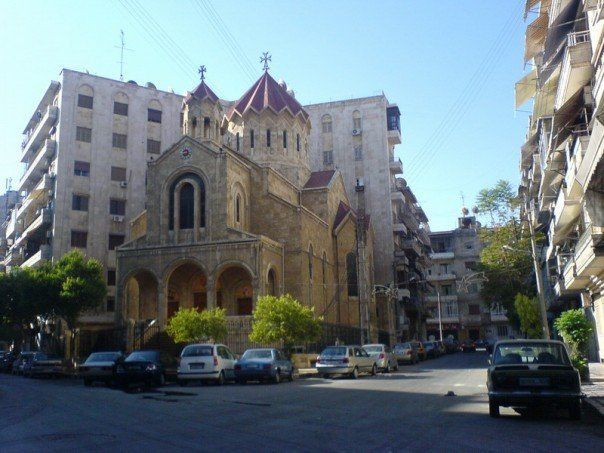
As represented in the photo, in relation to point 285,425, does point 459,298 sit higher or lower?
higher

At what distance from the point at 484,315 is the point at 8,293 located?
55.7 metres

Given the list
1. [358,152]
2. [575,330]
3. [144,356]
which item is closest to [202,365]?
[144,356]

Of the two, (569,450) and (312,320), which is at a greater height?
(312,320)

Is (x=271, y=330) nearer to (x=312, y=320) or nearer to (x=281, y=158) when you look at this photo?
(x=312, y=320)

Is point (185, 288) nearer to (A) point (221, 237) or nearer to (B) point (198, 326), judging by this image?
(A) point (221, 237)

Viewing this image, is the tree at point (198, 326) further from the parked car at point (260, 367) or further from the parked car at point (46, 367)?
the parked car at point (260, 367)

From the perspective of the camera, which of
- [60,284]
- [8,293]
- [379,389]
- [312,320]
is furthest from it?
[8,293]

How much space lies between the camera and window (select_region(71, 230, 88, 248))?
143ft

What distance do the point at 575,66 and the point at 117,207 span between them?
121 feet

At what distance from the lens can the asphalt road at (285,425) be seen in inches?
298

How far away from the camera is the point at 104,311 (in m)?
43.4

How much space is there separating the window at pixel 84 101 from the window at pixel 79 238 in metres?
10.1

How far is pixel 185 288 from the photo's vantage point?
36.8 metres

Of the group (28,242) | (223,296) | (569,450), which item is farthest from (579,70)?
(28,242)
